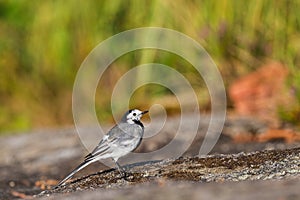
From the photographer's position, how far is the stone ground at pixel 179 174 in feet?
14.2

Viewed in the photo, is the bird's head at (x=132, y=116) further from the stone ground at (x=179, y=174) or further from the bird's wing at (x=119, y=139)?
the stone ground at (x=179, y=174)

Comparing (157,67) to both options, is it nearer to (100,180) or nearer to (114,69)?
(114,69)

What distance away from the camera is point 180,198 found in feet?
13.6

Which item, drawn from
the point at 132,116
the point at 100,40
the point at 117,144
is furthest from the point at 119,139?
the point at 100,40

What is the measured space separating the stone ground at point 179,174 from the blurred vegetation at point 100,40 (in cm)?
149

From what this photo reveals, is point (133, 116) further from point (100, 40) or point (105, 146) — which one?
point (100, 40)

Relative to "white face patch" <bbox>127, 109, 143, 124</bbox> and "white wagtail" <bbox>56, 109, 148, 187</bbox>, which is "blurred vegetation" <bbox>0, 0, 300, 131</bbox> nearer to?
"white face patch" <bbox>127, 109, 143, 124</bbox>

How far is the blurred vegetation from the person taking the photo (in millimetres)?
10125

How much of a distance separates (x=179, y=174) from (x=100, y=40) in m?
6.19

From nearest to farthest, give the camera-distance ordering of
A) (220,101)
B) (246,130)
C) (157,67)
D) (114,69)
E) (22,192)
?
(22,192) → (246,130) → (220,101) → (157,67) → (114,69)

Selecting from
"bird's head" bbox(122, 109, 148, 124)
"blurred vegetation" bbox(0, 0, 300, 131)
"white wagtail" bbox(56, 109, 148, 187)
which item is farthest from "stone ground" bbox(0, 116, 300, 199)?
"blurred vegetation" bbox(0, 0, 300, 131)

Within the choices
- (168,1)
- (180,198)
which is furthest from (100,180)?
(168,1)

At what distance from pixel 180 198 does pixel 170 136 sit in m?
4.45

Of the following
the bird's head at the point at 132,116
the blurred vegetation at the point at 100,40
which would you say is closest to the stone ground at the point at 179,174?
the bird's head at the point at 132,116
